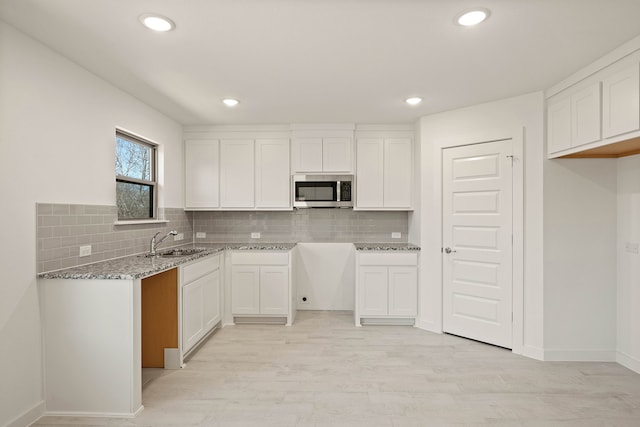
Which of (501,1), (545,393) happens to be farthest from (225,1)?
(545,393)

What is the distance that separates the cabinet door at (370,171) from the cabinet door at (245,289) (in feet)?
5.40

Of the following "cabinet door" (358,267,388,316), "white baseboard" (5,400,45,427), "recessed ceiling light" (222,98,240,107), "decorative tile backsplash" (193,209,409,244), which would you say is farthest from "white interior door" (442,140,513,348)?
"white baseboard" (5,400,45,427)

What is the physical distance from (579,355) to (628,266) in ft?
2.94

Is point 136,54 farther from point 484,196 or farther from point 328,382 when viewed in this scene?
point 484,196

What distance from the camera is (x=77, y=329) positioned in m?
2.17

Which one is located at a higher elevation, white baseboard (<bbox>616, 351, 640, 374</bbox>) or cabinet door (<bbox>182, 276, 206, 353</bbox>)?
cabinet door (<bbox>182, 276, 206, 353</bbox>)

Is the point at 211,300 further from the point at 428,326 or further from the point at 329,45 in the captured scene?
the point at 329,45

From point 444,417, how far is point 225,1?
2841mm

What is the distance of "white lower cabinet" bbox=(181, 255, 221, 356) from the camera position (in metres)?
2.95

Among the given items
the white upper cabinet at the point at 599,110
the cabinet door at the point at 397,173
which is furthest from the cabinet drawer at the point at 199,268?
the white upper cabinet at the point at 599,110

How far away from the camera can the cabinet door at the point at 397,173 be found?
13.8 ft

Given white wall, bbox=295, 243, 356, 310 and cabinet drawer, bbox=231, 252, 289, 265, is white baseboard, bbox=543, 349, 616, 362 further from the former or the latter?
cabinet drawer, bbox=231, 252, 289, 265

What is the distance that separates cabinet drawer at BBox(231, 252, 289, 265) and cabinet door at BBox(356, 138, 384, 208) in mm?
1233

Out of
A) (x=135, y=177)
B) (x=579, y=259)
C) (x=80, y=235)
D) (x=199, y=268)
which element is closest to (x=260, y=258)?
(x=199, y=268)
